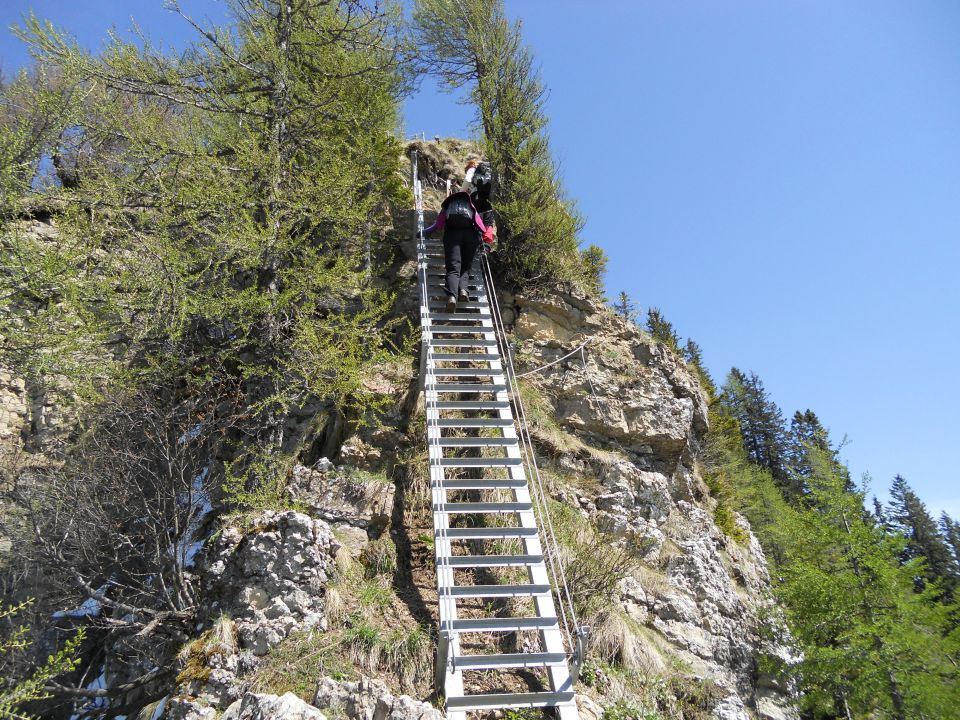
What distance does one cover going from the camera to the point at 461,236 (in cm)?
840

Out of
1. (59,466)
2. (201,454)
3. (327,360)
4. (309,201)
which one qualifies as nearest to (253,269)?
(309,201)

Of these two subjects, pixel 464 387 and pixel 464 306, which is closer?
pixel 464 387

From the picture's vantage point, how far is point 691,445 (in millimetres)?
10312

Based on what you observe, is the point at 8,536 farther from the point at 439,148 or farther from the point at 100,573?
the point at 439,148

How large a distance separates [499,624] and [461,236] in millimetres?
5515

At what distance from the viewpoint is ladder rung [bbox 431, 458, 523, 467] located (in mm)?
5891

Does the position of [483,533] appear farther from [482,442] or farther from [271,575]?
[271,575]

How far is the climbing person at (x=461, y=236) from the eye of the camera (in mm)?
8211

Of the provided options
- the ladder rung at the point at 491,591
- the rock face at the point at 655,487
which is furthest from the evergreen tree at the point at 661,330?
the ladder rung at the point at 491,591

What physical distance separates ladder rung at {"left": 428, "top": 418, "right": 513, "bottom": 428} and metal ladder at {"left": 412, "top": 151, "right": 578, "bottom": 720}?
0.5 inches

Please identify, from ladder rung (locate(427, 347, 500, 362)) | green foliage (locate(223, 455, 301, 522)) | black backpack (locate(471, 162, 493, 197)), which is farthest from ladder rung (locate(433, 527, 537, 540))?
black backpack (locate(471, 162, 493, 197))

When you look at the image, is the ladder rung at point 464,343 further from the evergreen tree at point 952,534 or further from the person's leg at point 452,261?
the evergreen tree at point 952,534

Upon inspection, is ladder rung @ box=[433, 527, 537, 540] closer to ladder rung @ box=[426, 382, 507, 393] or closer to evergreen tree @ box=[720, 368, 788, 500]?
ladder rung @ box=[426, 382, 507, 393]

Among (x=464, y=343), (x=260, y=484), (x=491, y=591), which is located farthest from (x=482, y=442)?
(x=260, y=484)
